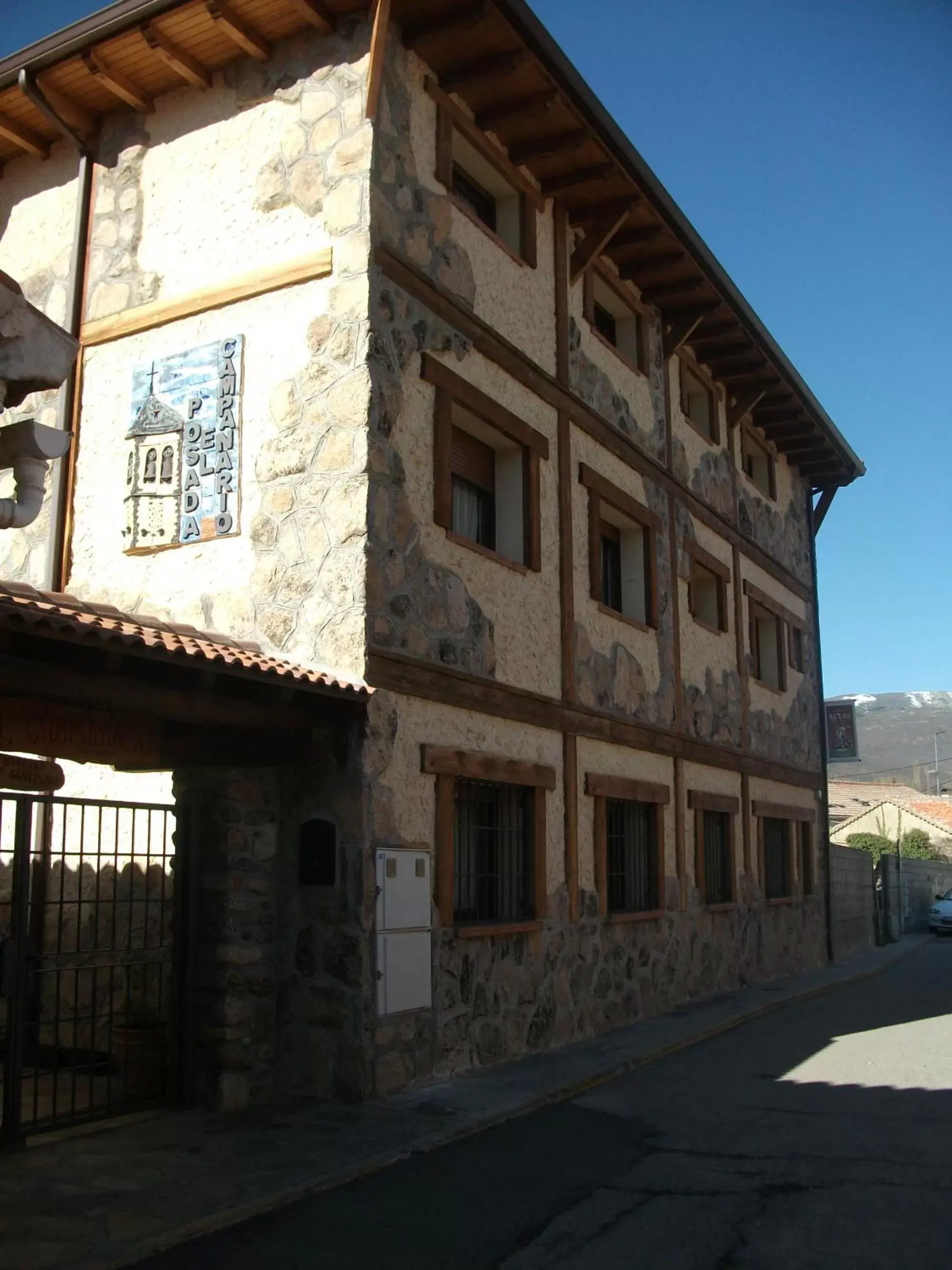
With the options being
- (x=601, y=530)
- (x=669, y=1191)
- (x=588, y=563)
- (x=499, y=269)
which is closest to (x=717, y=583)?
(x=601, y=530)

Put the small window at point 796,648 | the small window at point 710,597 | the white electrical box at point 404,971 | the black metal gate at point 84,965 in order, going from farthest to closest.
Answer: the small window at point 796,648
the small window at point 710,597
the white electrical box at point 404,971
the black metal gate at point 84,965

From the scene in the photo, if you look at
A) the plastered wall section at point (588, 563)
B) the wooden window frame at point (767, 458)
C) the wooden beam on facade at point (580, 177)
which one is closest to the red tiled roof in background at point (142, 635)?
the plastered wall section at point (588, 563)

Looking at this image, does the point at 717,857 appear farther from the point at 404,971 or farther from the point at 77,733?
the point at 77,733

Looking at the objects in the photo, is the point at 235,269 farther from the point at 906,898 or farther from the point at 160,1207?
the point at 906,898

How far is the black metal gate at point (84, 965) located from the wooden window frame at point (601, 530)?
549 centimetres

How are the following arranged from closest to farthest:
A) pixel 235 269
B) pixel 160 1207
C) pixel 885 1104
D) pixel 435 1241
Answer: pixel 435 1241 < pixel 160 1207 < pixel 885 1104 < pixel 235 269

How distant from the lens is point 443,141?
36.6 ft

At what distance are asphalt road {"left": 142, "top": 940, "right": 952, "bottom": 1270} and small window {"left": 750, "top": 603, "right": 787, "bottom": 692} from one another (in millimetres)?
10578

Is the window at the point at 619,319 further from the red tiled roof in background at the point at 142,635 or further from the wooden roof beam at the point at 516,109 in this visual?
the red tiled roof in background at the point at 142,635

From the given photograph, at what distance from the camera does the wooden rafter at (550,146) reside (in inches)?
483

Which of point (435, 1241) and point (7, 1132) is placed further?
point (7, 1132)

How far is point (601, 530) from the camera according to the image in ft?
48.2

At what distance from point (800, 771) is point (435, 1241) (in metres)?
16.0

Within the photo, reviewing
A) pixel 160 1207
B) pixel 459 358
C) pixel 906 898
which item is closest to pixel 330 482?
pixel 459 358
